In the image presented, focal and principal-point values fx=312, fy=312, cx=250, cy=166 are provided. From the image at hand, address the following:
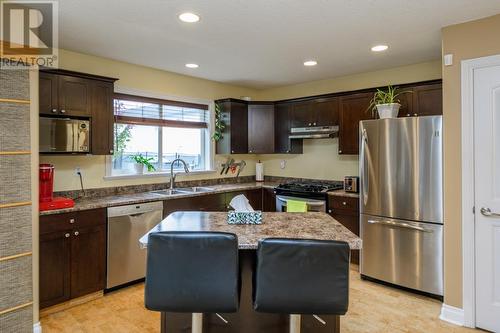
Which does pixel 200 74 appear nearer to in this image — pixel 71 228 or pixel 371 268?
pixel 71 228

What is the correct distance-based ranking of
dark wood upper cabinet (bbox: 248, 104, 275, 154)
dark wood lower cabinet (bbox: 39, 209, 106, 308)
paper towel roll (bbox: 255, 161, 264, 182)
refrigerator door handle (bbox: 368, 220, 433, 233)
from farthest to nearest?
paper towel roll (bbox: 255, 161, 264, 182)
dark wood upper cabinet (bbox: 248, 104, 275, 154)
refrigerator door handle (bbox: 368, 220, 433, 233)
dark wood lower cabinet (bbox: 39, 209, 106, 308)

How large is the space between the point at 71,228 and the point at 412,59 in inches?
165

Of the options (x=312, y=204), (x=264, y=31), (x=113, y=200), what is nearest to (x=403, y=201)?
(x=312, y=204)

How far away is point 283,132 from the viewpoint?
16.6ft

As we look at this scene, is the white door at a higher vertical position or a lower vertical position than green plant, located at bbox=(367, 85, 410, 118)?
lower

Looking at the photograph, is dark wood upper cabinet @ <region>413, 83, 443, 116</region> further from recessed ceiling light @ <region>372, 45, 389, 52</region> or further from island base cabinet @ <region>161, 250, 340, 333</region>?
island base cabinet @ <region>161, 250, 340, 333</region>

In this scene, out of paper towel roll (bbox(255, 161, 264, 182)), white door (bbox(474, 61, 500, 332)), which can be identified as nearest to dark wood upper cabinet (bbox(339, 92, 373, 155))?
white door (bbox(474, 61, 500, 332))

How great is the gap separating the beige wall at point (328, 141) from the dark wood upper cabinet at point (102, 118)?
2.90 m

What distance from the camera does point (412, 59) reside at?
12.4 ft

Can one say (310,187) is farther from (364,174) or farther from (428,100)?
(428,100)

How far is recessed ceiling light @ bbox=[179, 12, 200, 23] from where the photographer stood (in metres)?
2.54

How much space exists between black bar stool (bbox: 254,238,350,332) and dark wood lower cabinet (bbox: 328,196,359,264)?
2.43 m

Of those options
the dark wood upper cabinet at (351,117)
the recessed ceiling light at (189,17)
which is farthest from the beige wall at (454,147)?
the recessed ceiling light at (189,17)

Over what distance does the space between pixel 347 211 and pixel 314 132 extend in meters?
1.29
